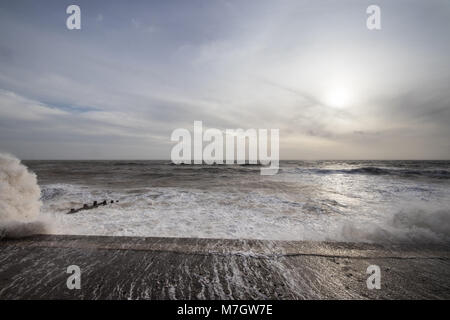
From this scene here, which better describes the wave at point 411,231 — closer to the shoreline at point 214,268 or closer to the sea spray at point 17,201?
the shoreline at point 214,268

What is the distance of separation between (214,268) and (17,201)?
4810 mm

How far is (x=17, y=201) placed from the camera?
425 cm

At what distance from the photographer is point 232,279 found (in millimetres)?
2297

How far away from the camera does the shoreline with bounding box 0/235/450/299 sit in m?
2.07

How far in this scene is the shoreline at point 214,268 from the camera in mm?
2072

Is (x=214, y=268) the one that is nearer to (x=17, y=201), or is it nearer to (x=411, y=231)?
(x=411, y=231)

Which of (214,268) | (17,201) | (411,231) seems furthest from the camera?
(17,201)

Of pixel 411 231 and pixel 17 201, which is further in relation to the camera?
pixel 17 201

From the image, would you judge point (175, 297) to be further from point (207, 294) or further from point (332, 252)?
point (332, 252)

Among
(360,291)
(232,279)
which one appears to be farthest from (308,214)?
(232,279)

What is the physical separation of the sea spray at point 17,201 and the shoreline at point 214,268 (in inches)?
9.8

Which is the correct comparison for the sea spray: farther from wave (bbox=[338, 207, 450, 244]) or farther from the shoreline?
wave (bbox=[338, 207, 450, 244])

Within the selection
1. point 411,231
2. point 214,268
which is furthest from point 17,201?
point 411,231
